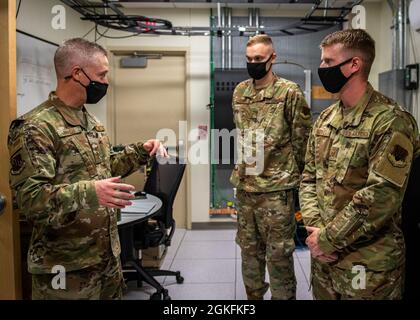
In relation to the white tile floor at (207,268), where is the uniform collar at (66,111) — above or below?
above

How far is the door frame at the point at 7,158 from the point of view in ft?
4.52

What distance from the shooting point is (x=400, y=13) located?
333cm

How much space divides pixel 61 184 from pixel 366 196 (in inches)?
43.3

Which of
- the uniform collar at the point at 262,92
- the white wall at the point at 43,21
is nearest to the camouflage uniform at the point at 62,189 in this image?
the uniform collar at the point at 262,92

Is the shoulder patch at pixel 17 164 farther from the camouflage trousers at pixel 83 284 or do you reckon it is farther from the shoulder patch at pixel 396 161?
the shoulder patch at pixel 396 161

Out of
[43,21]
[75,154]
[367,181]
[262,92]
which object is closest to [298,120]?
[262,92]

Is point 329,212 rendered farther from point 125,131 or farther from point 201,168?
point 125,131

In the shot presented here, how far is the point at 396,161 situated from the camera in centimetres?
125

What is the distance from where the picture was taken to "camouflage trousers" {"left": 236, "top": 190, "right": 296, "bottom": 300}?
211cm

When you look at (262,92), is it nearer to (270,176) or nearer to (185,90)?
(270,176)

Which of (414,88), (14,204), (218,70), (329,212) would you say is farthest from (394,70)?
(14,204)

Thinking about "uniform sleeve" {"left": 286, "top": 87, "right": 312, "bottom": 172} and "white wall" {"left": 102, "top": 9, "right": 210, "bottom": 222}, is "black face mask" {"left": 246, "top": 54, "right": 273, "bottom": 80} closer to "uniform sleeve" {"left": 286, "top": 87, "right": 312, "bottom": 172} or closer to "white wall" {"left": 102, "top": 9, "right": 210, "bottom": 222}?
"uniform sleeve" {"left": 286, "top": 87, "right": 312, "bottom": 172}

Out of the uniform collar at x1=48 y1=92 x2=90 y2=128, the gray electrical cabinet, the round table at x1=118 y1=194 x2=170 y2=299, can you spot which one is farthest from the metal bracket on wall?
the gray electrical cabinet

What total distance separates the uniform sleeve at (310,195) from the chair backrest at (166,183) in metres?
1.31
